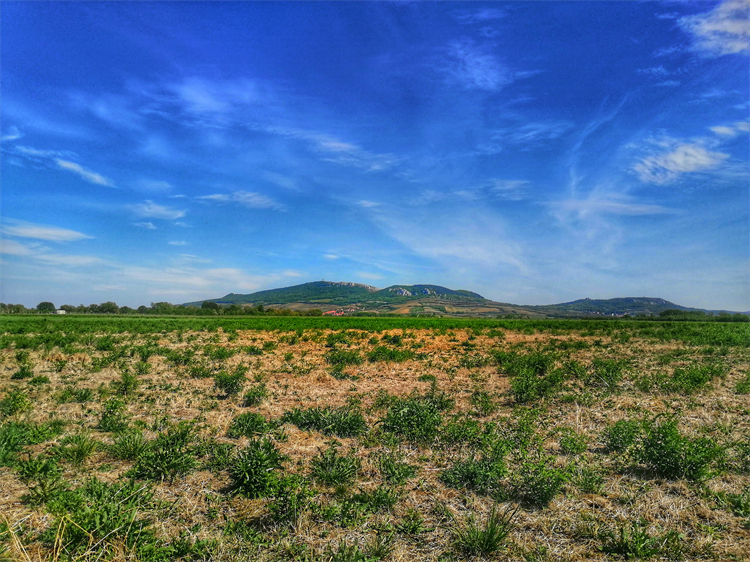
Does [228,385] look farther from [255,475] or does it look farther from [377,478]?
[377,478]

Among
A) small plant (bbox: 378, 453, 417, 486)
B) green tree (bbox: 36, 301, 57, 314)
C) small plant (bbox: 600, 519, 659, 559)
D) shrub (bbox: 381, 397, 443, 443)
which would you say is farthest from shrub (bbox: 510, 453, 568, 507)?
green tree (bbox: 36, 301, 57, 314)

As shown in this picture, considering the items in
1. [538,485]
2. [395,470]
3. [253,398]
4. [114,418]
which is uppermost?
[538,485]

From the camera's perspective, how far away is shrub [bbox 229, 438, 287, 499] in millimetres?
5630

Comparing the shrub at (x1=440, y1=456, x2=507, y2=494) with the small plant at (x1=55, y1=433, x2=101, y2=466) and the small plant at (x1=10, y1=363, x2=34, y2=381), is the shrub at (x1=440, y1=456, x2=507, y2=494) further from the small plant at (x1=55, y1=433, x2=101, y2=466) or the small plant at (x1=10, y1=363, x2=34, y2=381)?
the small plant at (x1=10, y1=363, x2=34, y2=381)

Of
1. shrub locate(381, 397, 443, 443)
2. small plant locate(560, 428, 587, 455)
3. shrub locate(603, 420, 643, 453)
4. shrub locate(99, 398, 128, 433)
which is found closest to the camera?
shrub locate(603, 420, 643, 453)

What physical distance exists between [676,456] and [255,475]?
7267 millimetres

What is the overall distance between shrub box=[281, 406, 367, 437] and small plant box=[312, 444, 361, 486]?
83.3 inches

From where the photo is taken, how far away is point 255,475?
18.9 feet

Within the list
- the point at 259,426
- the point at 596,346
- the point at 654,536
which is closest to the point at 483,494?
the point at 654,536

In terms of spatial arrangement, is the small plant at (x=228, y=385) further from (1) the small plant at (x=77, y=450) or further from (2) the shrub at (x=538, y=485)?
(2) the shrub at (x=538, y=485)

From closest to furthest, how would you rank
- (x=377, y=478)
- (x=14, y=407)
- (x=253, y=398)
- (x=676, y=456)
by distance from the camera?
(x=676, y=456) → (x=377, y=478) → (x=14, y=407) → (x=253, y=398)

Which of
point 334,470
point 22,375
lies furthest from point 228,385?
point 22,375

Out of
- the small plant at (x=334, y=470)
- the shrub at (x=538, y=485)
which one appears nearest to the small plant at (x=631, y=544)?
the shrub at (x=538, y=485)

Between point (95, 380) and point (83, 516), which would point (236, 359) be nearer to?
point (95, 380)
